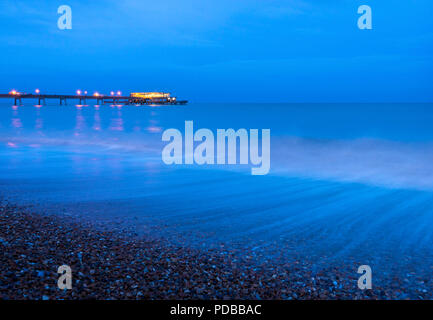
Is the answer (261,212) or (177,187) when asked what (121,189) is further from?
(261,212)

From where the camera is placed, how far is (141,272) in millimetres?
4605

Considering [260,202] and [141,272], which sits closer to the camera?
[141,272]

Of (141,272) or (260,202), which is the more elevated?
(260,202)

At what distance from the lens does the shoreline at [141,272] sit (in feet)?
13.6

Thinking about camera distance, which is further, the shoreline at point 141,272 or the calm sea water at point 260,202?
the calm sea water at point 260,202

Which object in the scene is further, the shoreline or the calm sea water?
the calm sea water

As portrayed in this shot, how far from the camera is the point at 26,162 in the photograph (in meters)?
14.4

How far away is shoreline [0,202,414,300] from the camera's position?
416cm

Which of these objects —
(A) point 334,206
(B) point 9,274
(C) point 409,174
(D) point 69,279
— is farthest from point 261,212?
(C) point 409,174

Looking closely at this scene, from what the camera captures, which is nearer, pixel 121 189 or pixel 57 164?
pixel 121 189
